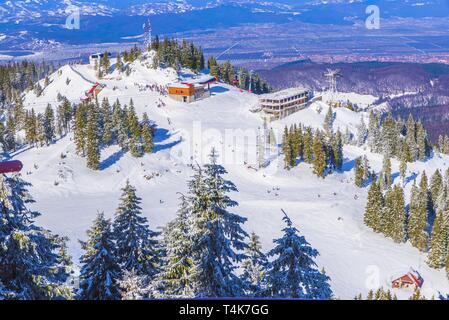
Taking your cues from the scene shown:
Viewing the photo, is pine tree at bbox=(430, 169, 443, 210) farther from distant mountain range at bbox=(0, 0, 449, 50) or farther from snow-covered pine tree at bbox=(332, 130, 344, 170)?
distant mountain range at bbox=(0, 0, 449, 50)

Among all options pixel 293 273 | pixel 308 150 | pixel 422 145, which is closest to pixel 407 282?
pixel 293 273

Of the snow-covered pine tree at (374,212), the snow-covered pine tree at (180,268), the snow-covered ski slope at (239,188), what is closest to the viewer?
the snow-covered pine tree at (180,268)

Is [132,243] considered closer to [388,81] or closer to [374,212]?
[374,212]

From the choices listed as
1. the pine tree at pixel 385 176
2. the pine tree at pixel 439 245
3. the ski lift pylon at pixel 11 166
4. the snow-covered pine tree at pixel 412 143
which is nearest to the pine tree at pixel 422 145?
the snow-covered pine tree at pixel 412 143

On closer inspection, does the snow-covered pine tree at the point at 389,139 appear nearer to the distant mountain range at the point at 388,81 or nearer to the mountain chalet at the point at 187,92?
the mountain chalet at the point at 187,92

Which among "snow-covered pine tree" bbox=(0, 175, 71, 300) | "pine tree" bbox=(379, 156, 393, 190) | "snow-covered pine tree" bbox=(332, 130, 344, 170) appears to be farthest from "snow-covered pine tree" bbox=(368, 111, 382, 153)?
"snow-covered pine tree" bbox=(0, 175, 71, 300)
